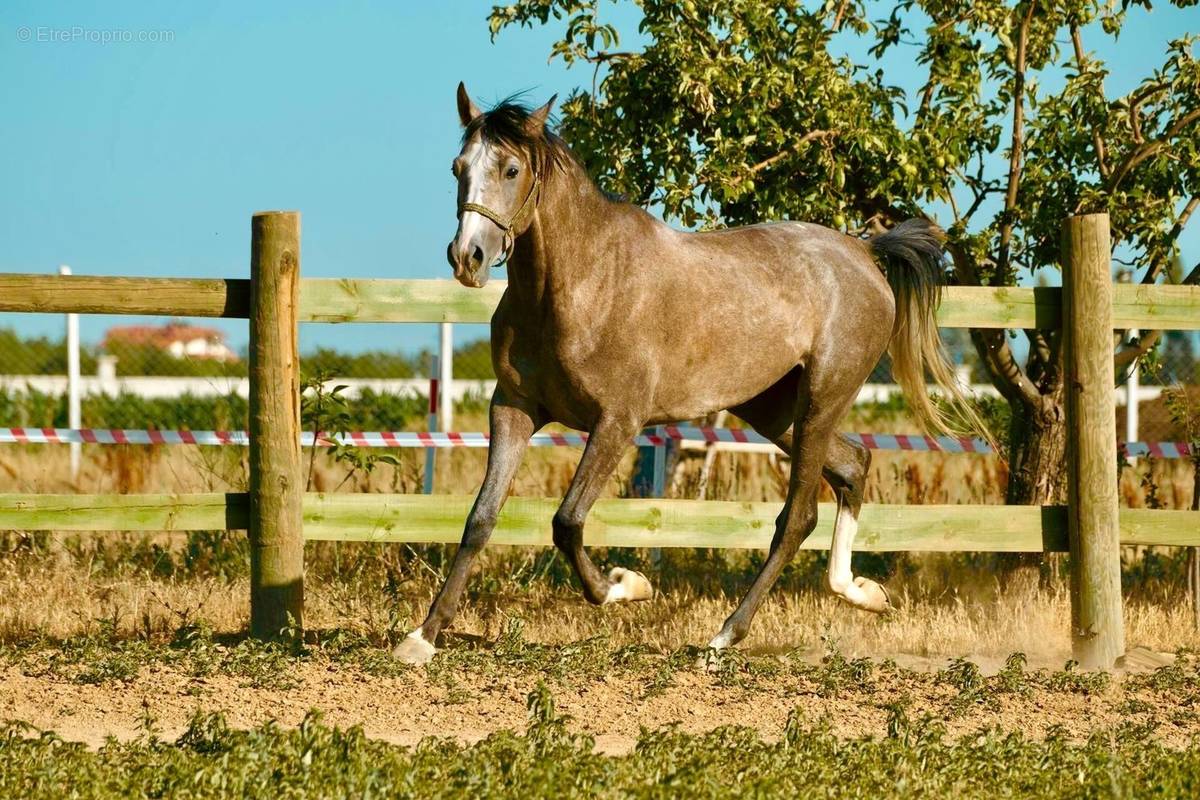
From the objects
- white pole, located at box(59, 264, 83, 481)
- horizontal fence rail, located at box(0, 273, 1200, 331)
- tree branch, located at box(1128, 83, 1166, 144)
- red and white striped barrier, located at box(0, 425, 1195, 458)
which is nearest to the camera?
horizontal fence rail, located at box(0, 273, 1200, 331)

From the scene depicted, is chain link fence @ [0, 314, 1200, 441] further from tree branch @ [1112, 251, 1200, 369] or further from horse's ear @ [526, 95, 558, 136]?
horse's ear @ [526, 95, 558, 136]

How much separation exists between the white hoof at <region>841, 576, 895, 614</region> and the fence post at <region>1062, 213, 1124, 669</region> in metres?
0.92

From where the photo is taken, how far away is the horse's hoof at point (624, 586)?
567cm

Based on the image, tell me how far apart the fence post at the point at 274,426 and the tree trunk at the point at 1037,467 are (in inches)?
153

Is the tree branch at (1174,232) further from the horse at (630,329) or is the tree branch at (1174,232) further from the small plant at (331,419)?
the small plant at (331,419)

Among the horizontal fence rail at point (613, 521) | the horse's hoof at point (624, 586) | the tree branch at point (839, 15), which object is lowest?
the horse's hoof at point (624, 586)

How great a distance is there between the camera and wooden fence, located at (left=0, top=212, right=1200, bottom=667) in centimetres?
591

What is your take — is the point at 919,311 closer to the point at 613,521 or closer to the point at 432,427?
the point at 613,521

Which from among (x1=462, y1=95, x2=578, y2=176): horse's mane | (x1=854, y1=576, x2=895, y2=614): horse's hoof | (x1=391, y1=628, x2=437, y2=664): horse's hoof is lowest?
(x1=391, y1=628, x2=437, y2=664): horse's hoof

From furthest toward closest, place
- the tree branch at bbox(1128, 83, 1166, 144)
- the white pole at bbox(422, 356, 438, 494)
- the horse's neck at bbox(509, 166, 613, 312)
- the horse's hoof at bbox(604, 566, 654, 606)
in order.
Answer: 1. the white pole at bbox(422, 356, 438, 494)
2. the tree branch at bbox(1128, 83, 1166, 144)
3. the horse's hoof at bbox(604, 566, 654, 606)
4. the horse's neck at bbox(509, 166, 613, 312)

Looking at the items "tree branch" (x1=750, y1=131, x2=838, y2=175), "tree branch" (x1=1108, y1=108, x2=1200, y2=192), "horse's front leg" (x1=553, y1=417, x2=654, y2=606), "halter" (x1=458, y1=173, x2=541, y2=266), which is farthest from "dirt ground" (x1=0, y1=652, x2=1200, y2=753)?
"tree branch" (x1=1108, y1=108, x2=1200, y2=192)

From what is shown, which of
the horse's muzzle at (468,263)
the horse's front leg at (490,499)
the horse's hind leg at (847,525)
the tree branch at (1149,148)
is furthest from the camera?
the tree branch at (1149,148)

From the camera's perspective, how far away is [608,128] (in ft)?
24.1

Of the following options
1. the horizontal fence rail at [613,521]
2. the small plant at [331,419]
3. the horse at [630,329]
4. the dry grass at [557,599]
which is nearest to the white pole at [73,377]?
the dry grass at [557,599]
